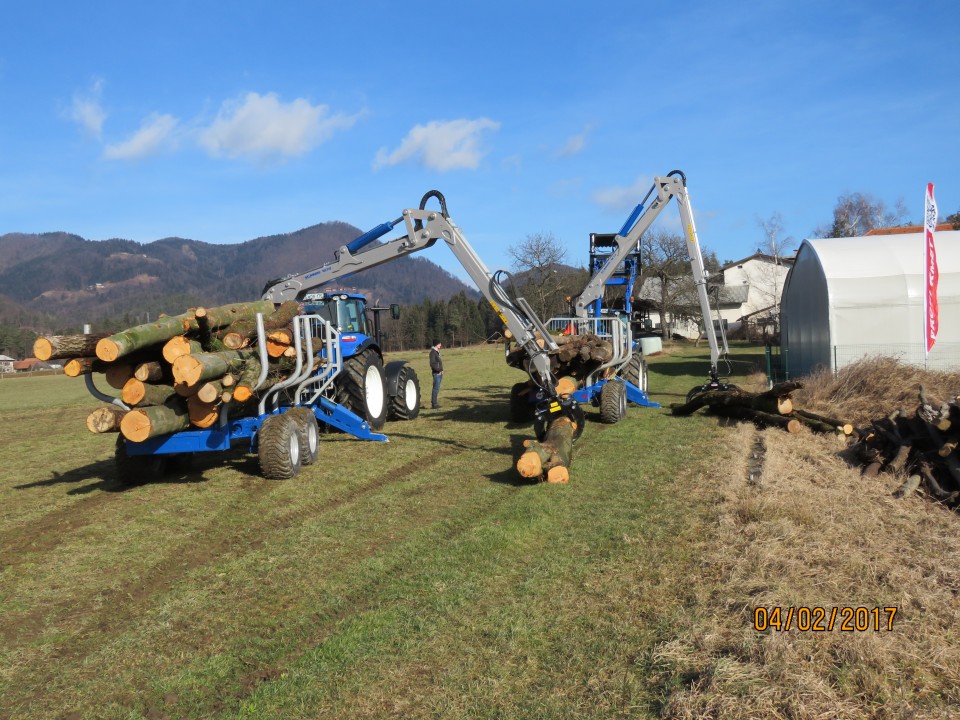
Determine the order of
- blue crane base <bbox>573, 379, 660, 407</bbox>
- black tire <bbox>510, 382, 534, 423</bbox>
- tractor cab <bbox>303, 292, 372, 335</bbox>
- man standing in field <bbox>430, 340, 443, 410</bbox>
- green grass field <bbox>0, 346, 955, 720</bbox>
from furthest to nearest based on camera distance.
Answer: man standing in field <bbox>430, 340, 443, 410</bbox>, black tire <bbox>510, 382, 534, 423</bbox>, blue crane base <bbox>573, 379, 660, 407</bbox>, tractor cab <bbox>303, 292, 372, 335</bbox>, green grass field <bbox>0, 346, 955, 720</bbox>

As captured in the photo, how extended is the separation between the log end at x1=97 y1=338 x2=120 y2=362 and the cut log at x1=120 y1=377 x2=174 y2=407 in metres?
0.53

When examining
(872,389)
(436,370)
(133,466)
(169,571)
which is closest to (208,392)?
(133,466)

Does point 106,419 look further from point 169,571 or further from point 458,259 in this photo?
point 458,259

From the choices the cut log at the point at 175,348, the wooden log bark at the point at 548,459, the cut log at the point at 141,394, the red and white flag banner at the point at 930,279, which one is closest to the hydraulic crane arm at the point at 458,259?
the wooden log bark at the point at 548,459

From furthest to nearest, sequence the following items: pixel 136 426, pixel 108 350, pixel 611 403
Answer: pixel 611 403 < pixel 136 426 < pixel 108 350

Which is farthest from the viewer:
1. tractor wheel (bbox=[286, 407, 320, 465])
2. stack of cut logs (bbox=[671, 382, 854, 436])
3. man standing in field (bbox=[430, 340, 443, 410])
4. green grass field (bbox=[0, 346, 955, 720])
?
man standing in field (bbox=[430, 340, 443, 410])

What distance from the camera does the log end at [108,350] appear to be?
A: 718cm

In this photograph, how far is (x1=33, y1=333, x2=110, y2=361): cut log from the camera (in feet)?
23.9

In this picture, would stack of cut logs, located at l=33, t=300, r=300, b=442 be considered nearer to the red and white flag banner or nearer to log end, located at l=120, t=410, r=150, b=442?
log end, located at l=120, t=410, r=150, b=442

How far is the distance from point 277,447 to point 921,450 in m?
7.80

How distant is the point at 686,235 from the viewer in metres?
13.5

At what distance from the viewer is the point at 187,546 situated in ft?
21.6

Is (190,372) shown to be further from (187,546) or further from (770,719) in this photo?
(770,719)
